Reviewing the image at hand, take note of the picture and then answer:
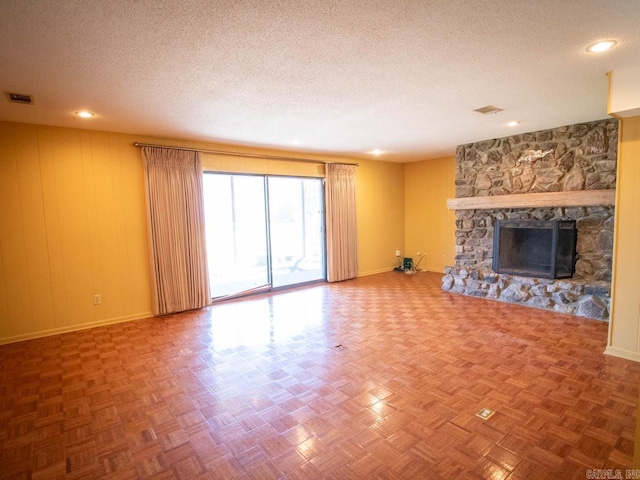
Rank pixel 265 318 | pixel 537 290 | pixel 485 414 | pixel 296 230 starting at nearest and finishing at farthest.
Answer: pixel 485 414
pixel 265 318
pixel 537 290
pixel 296 230

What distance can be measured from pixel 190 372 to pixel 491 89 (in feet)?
11.7

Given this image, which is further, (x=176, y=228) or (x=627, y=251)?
(x=176, y=228)

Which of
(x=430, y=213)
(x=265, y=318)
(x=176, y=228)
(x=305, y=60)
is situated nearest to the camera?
(x=305, y=60)

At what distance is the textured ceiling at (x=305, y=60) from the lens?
1.74 m

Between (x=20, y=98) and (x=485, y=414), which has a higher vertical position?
(x=20, y=98)

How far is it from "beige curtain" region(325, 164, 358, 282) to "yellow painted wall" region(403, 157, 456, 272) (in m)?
1.60

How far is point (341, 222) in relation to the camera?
6227mm

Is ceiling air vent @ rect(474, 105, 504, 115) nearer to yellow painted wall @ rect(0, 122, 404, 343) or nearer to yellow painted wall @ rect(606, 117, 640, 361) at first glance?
yellow painted wall @ rect(606, 117, 640, 361)

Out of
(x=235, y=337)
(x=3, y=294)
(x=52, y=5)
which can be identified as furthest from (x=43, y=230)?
(x=52, y=5)

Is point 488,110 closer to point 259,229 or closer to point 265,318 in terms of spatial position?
point 265,318

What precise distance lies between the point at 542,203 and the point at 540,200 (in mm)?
47

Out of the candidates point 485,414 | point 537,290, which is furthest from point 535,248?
point 485,414

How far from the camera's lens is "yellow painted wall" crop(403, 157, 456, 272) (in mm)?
6547

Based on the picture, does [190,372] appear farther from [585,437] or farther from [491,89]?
[491,89]
